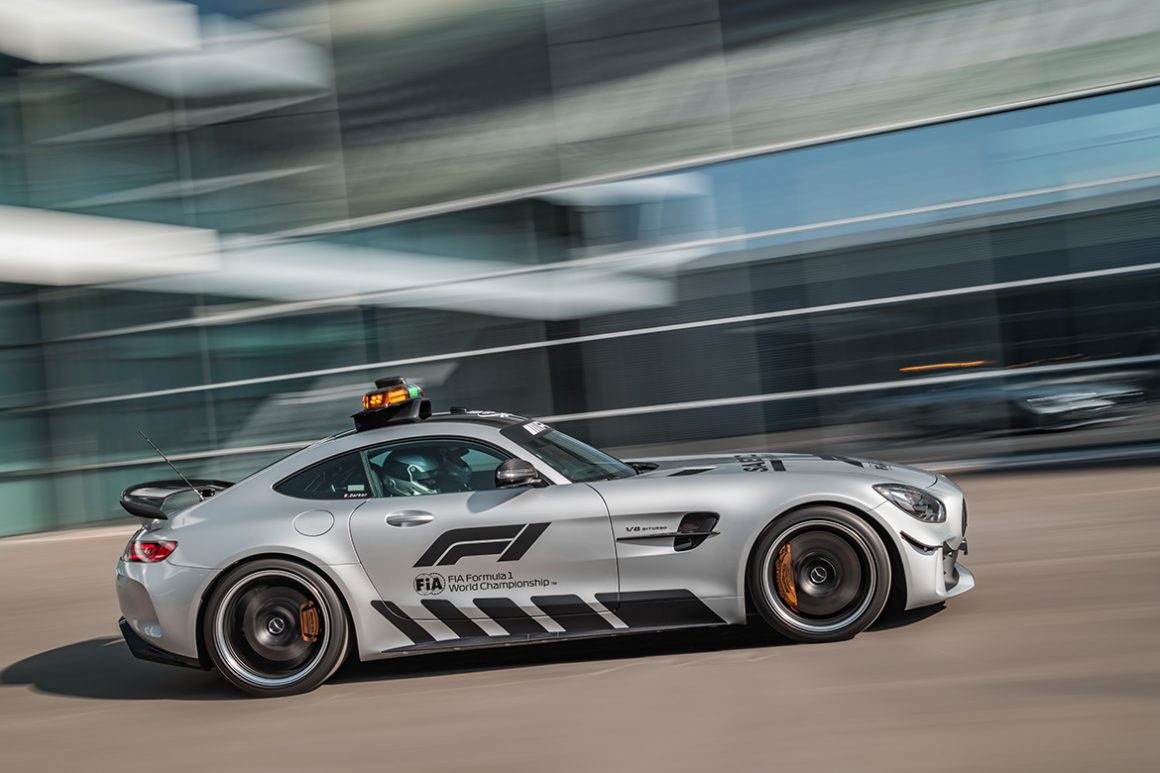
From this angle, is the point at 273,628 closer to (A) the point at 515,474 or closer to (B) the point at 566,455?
(A) the point at 515,474

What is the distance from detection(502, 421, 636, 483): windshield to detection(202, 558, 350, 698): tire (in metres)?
1.27

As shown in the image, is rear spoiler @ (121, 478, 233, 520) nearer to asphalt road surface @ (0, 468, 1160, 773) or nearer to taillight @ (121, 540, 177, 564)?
taillight @ (121, 540, 177, 564)

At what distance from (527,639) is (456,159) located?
991 cm

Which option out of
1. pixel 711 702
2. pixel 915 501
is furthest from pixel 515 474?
pixel 915 501

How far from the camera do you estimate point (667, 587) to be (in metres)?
5.25

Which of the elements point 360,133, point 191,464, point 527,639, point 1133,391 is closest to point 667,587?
point 527,639

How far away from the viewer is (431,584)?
212 inches

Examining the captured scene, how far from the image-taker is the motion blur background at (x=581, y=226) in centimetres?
1215

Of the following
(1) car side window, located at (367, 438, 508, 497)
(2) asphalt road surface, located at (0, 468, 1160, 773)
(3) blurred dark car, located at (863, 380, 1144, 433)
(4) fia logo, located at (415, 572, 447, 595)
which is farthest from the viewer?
(3) blurred dark car, located at (863, 380, 1144, 433)

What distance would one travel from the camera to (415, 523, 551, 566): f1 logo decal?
5.32 meters

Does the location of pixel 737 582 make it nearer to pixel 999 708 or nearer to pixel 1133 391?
pixel 999 708

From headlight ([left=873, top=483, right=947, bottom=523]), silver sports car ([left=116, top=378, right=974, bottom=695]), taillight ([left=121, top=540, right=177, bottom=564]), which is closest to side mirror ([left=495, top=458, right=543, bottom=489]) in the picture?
silver sports car ([left=116, top=378, right=974, bottom=695])

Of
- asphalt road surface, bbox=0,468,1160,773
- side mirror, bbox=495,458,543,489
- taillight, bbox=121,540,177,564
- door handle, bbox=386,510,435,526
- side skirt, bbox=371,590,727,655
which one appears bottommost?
asphalt road surface, bbox=0,468,1160,773

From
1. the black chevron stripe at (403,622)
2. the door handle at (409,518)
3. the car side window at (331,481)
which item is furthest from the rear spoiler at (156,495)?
the black chevron stripe at (403,622)
